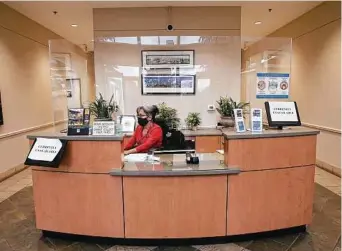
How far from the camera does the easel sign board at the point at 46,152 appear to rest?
260cm

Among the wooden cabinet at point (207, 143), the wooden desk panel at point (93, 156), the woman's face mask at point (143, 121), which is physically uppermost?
the woman's face mask at point (143, 121)

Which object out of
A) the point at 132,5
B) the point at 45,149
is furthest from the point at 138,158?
the point at 132,5

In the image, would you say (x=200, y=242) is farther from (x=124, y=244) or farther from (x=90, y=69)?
(x=90, y=69)

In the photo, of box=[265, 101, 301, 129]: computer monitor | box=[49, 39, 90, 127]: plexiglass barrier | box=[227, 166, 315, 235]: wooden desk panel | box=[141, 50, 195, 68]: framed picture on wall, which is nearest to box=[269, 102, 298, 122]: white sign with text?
box=[265, 101, 301, 129]: computer monitor

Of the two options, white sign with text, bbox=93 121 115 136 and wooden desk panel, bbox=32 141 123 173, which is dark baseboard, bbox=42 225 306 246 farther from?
white sign with text, bbox=93 121 115 136

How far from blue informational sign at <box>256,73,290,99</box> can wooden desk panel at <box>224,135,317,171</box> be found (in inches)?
93.4

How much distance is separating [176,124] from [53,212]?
2.62 metres

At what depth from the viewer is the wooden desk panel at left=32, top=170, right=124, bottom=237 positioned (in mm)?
2680

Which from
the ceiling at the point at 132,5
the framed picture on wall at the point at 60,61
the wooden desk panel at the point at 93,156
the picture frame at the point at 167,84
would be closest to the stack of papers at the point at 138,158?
the wooden desk panel at the point at 93,156

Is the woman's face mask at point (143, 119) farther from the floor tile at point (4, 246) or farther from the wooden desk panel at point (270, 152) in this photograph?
the floor tile at point (4, 246)

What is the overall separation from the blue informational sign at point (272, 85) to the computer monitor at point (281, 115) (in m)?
2.17

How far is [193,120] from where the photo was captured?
4.96 m

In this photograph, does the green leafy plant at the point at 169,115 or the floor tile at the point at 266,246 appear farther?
the green leafy plant at the point at 169,115

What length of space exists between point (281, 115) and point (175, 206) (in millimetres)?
1439
